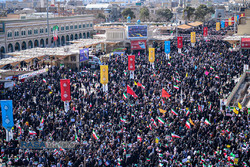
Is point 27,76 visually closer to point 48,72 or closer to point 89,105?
point 48,72

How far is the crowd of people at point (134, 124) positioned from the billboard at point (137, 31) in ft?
63.6

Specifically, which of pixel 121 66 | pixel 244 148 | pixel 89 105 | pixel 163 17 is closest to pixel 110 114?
pixel 89 105

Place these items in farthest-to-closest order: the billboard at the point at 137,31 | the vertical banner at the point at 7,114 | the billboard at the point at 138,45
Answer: the billboard at the point at 137,31, the billboard at the point at 138,45, the vertical banner at the point at 7,114

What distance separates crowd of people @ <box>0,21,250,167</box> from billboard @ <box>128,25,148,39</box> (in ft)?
63.6

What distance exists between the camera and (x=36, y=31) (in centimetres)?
5369

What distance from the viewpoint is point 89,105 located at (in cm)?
2345

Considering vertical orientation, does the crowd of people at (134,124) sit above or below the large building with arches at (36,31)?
below

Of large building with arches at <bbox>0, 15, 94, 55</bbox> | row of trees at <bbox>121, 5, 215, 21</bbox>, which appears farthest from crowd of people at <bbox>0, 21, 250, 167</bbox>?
row of trees at <bbox>121, 5, 215, 21</bbox>

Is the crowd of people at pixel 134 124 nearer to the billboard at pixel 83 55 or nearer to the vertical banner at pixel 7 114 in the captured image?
the vertical banner at pixel 7 114

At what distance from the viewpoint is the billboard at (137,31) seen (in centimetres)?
4991

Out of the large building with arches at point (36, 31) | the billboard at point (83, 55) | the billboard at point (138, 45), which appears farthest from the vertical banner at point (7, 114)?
the billboard at point (138, 45)

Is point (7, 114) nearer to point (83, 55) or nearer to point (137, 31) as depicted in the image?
point (83, 55)

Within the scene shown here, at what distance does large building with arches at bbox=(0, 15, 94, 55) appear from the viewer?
47.2 metres

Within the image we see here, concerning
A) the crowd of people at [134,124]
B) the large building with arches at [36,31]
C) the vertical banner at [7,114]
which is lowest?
the crowd of people at [134,124]
